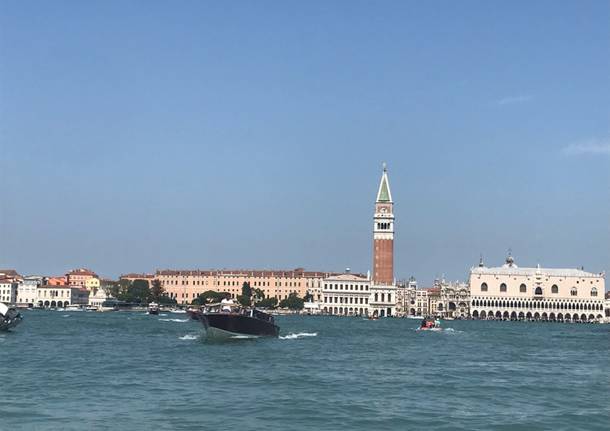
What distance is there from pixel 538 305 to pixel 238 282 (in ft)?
154

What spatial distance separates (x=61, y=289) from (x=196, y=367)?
121 m

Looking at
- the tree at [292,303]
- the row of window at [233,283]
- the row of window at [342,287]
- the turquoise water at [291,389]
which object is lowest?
the turquoise water at [291,389]

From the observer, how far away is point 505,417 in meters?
18.0

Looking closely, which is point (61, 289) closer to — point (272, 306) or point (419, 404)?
point (272, 306)

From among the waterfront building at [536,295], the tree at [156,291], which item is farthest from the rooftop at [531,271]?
the tree at [156,291]

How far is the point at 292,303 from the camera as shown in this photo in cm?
12825

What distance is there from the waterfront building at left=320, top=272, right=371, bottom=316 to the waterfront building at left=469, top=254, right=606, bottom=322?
15.6m

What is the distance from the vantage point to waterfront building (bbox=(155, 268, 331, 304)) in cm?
13938

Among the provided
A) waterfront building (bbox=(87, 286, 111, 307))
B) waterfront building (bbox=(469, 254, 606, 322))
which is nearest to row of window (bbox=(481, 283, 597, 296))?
waterfront building (bbox=(469, 254, 606, 322))

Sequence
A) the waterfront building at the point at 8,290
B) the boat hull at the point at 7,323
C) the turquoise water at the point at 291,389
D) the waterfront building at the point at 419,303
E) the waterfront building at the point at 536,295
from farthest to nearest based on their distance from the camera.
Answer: the waterfront building at the point at 8,290 → the waterfront building at the point at 419,303 → the waterfront building at the point at 536,295 → the boat hull at the point at 7,323 → the turquoise water at the point at 291,389

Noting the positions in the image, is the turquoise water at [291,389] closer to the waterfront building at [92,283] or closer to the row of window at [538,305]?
the row of window at [538,305]

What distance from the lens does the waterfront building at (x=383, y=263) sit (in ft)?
400

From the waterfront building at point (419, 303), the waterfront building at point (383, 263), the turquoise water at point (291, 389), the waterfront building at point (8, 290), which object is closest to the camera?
the turquoise water at point (291, 389)

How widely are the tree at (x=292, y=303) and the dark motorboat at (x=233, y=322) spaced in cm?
8586
